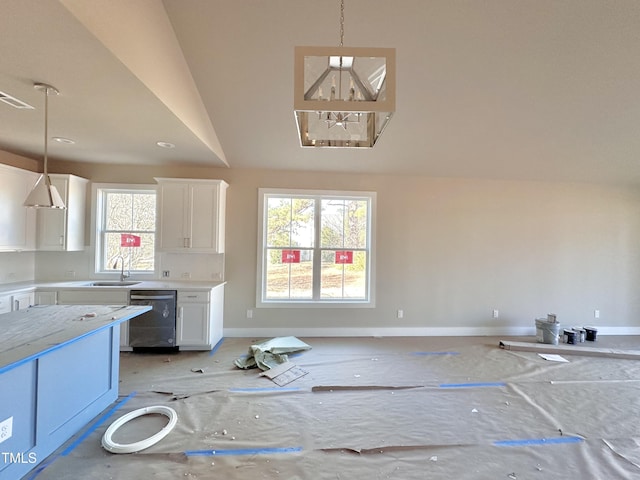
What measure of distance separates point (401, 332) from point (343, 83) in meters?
4.06

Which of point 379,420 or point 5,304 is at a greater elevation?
point 5,304

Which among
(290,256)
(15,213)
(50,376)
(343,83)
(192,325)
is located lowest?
(192,325)

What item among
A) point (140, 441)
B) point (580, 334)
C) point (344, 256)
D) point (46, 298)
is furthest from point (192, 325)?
point (580, 334)

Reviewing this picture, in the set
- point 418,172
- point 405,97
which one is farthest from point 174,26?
point 418,172

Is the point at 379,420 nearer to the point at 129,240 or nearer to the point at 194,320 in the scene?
the point at 194,320

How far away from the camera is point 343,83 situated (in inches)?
47.3

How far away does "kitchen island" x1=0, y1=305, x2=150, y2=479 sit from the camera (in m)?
1.56

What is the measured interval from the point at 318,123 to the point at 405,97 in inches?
83.9

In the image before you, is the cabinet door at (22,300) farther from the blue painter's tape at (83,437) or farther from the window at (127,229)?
the blue painter's tape at (83,437)

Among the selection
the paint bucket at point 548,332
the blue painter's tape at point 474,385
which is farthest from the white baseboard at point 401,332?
the blue painter's tape at point 474,385

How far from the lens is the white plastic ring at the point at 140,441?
185 cm

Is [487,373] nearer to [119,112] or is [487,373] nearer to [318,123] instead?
[318,123]

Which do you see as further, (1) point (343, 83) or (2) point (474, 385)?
(2) point (474, 385)

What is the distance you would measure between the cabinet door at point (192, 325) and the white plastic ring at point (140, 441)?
4.07 ft
